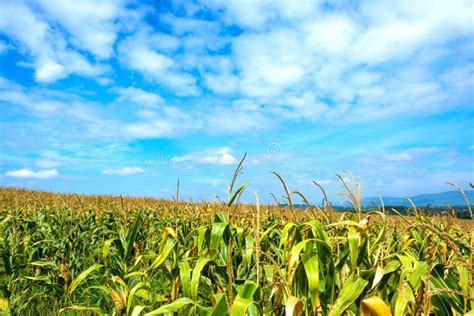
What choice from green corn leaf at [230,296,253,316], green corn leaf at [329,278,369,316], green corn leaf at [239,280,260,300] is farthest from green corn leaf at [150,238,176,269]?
green corn leaf at [329,278,369,316]

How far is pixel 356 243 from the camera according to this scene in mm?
2547

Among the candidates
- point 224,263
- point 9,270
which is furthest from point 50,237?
point 224,263

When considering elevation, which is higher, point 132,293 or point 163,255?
point 163,255

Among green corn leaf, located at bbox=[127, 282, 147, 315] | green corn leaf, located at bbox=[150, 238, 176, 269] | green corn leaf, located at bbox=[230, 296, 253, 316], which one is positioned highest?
green corn leaf, located at bbox=[150, 238, 176, 269]

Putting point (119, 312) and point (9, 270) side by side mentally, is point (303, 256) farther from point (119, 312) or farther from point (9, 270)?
point (9, 270)

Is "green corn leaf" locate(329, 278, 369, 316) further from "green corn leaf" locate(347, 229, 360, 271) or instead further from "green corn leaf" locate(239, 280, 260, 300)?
"green corn leaf" locate(239, 280, 260, 300)

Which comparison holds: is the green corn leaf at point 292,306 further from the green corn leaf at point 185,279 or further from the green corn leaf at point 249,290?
the green corn leaf at point 185,279

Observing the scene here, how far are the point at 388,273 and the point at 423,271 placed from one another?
249 millimetres

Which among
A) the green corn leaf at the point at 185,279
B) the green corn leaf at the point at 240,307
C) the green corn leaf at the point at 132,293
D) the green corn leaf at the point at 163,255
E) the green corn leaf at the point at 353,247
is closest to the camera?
the green corn leaf at the point at 240,307

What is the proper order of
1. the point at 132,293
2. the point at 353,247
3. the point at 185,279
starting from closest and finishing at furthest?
the point at 353,247 < the point at 185,279 < the point at 132,293

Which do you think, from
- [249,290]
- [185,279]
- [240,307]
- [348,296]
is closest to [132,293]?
[185,279]

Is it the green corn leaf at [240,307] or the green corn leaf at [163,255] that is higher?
the green corn leaf at [163,255]

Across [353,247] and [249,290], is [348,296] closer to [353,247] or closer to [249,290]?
[353,247]

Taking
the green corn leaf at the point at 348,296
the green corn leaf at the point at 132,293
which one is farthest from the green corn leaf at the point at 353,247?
the green corn leaf at the point at 132,293
